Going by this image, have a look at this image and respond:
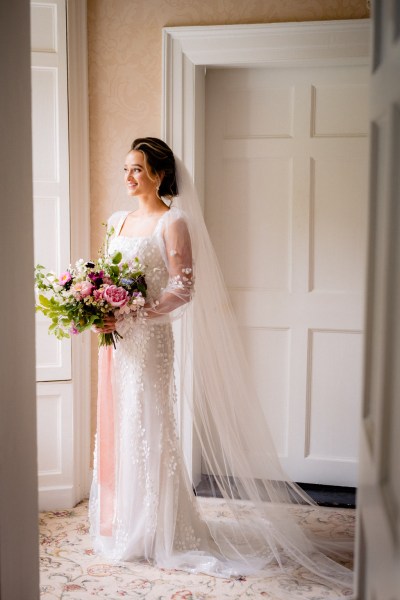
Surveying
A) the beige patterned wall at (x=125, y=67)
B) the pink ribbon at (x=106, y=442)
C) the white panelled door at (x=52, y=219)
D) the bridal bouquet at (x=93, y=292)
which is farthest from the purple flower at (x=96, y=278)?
the beige patterned wall at (x=125, y=67)

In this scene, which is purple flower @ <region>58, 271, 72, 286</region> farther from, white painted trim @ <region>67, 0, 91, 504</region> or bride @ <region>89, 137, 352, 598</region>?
white painted trim @ <region>67, 0, 91, 504</region>

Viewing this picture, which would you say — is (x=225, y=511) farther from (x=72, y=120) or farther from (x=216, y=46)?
(x=216, y=46)

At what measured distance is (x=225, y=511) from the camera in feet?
11.5

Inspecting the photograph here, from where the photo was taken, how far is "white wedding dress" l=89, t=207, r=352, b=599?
288 centimetres

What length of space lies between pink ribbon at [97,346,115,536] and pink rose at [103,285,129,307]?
→ 33 centimetres

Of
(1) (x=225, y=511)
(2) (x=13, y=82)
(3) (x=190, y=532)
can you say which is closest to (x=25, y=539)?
(2) (x=13, y=82)

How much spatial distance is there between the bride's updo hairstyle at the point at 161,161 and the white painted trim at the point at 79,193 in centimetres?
65

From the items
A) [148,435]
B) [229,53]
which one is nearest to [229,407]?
[148,435]

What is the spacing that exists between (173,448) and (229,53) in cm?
210

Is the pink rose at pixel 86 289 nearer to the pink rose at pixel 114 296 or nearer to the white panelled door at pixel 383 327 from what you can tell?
the pink rose at pixel 114 296

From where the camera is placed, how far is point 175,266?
2.86m

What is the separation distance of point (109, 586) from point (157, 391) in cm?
84

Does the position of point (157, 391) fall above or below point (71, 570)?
above

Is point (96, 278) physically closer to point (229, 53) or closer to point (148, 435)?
point (148, 435)
